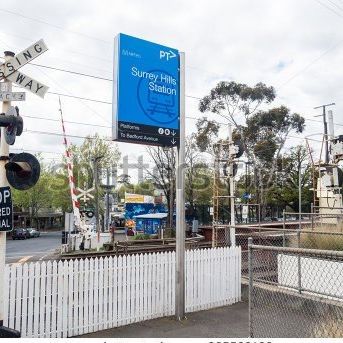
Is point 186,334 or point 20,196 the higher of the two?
point 20,196

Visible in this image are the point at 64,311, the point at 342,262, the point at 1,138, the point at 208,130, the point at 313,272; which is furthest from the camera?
the point at 208,130

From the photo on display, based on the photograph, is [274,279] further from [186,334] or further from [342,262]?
[186,334]

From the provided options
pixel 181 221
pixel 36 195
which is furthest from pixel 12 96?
pixel 36 195

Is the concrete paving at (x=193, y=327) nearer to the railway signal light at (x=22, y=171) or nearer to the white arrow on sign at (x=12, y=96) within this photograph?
the railway signal light at (x=22, y=171)

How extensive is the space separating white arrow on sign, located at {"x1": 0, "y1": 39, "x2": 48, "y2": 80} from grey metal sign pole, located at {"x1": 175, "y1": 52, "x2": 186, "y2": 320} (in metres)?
3.84

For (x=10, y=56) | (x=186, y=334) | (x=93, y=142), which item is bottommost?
(x=186, y=334)

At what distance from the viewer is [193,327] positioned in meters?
8.01

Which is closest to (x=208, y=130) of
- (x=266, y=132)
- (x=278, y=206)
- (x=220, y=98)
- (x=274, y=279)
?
(x=220, y=98)

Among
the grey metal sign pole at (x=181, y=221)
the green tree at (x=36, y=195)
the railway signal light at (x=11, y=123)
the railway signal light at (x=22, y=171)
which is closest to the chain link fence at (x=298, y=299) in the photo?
the grey metal sign pole at (x=181, y=221)

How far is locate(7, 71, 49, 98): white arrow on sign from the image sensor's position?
6.15 m

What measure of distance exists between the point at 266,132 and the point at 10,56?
1549 inches

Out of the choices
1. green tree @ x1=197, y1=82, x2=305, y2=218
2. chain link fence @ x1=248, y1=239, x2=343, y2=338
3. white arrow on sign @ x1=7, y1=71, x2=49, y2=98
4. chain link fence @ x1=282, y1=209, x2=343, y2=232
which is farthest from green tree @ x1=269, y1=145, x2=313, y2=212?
white arrow on sign @ x1=7, y1=71, x2=49, y2=98

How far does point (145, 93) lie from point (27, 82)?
9.81ft

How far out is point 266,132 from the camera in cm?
4347
